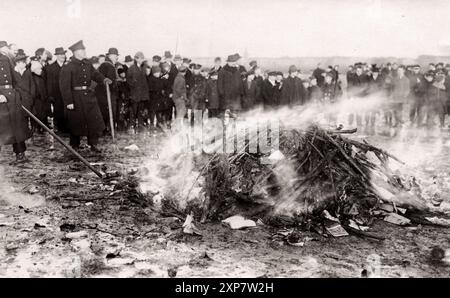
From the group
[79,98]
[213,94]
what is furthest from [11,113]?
[213,94]

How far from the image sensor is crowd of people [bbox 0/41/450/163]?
28.9 ft

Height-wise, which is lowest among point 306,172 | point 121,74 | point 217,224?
point 217,224

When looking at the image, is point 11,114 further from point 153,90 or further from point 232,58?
point 232,58

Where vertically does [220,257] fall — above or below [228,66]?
below

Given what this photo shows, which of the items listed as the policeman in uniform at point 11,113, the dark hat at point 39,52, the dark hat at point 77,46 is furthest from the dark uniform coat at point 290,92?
the dark hat at point 39,52

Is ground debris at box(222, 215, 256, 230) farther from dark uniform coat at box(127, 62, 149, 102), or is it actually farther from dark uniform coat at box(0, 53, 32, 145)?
dark uniform coat at box(127, 62, 149, 102)

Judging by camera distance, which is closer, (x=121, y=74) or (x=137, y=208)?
(x=137, y=208)

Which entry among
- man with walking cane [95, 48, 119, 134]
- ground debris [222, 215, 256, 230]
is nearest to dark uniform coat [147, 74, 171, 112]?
man with walking cane [95, 48, 119, 134]

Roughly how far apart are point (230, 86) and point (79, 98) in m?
4.09

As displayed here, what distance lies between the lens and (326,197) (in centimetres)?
550

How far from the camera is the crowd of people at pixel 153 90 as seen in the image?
881 centimetres
